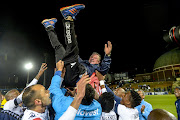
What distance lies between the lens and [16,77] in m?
21.3

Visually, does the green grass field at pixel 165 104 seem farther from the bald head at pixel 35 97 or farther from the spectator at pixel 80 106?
the bald head at pixel 35 97

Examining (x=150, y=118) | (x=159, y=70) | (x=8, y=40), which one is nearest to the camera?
(x=150, y=118)

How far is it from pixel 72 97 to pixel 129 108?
1547 millimetres

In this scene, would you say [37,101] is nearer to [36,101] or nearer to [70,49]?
[36,101]

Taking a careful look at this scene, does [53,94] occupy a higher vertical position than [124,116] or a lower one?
higher

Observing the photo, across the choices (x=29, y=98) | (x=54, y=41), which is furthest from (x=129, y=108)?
(x=54, y=41)

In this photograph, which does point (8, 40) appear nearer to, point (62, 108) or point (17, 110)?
point (17, 110)

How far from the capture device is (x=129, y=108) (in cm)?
299

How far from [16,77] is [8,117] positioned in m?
22.0

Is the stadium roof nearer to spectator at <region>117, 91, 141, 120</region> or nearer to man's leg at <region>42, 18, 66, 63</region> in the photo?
spectator at <region>117, 91, 141, 120</region>

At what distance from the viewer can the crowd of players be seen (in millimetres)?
1715

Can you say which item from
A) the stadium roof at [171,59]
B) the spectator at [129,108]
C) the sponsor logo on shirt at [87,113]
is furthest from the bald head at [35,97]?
the stadium roof at [171,59]

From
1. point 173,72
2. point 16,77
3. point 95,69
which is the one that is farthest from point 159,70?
point 95,69

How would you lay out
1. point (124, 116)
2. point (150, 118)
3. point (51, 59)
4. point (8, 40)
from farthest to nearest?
point (8, 40) < point (51, 59) < point (124, 116) < point (150, 118)
